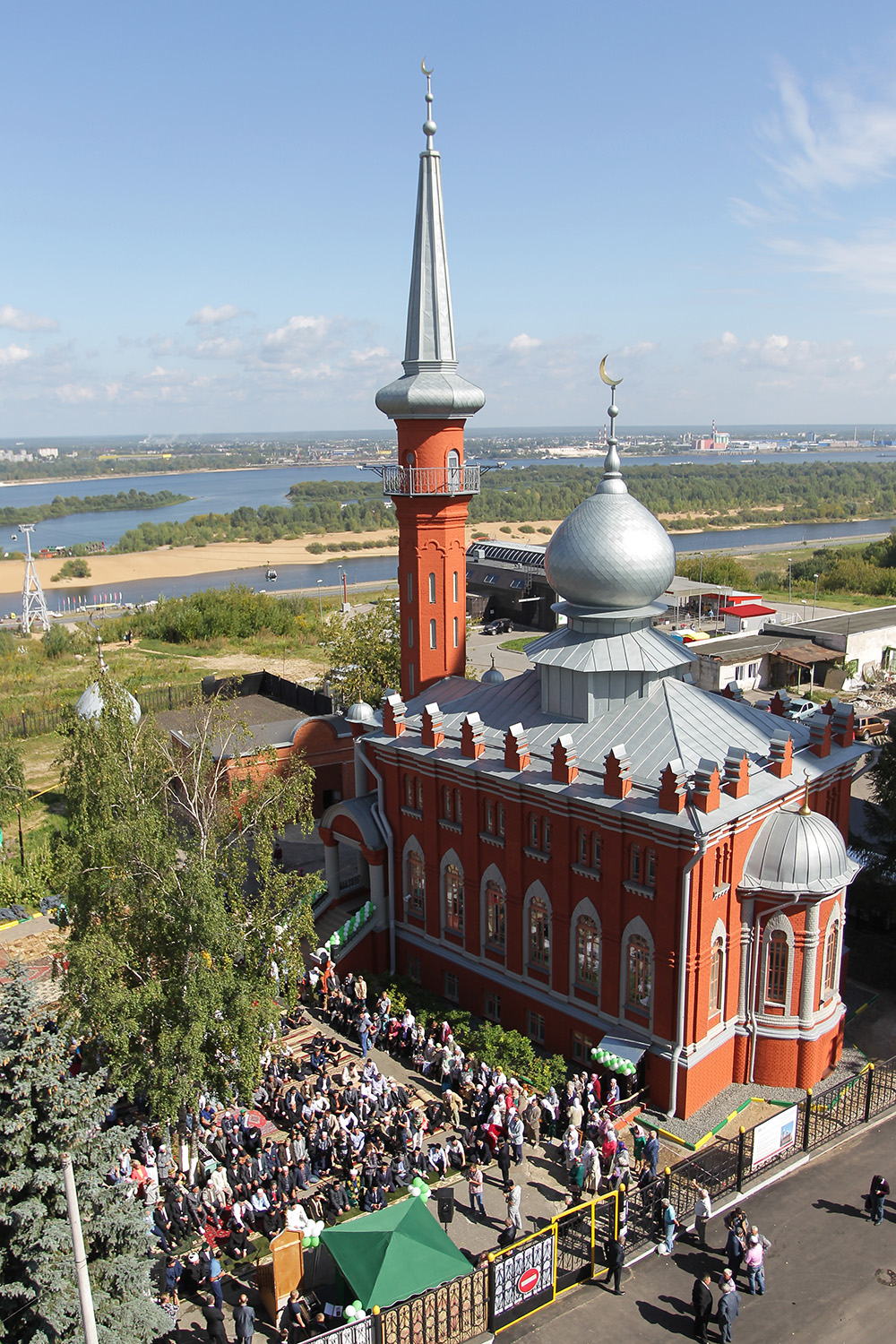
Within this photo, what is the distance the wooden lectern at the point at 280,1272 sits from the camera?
14852 mm

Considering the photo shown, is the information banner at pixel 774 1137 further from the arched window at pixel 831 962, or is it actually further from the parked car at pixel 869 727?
the parked car at pixel 869 727

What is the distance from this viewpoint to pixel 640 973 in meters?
20.0

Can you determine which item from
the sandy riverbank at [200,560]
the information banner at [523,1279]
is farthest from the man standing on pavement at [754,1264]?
the sandy riverbank at [200,560]

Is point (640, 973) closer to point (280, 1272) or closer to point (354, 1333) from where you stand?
point (280, 1272)

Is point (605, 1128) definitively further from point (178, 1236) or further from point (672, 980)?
point (178, 1236)

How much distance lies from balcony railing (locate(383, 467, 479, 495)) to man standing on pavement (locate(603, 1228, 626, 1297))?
17488mm

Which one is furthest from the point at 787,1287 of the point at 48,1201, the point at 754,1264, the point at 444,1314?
the point at 48,1201

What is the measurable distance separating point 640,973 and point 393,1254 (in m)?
7.94

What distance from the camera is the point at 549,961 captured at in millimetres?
21938

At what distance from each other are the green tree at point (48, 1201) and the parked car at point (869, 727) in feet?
124

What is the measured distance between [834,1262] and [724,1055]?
4700 mm

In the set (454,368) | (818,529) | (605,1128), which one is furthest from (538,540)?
(605,1128)

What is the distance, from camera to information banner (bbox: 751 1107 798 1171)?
1758 centimetres

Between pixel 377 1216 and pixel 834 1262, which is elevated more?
pixel 377 1216
